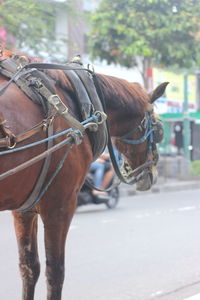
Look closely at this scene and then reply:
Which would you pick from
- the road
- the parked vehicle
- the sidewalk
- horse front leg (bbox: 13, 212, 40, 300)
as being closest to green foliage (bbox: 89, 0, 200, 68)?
the sidewalk

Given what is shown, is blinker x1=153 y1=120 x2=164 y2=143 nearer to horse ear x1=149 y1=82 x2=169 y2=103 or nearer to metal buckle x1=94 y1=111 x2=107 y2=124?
horse ear x1=149 y1=82 x2=169 y2=103

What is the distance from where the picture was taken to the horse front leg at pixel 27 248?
132 inches

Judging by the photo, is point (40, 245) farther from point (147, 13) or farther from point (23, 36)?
point (147, 13)

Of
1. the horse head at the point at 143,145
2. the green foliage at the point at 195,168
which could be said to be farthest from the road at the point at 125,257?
the green foliage at the point at 195,168

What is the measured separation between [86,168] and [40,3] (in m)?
9.85

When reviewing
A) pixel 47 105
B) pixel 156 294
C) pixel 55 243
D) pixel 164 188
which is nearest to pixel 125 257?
pixel 156 294

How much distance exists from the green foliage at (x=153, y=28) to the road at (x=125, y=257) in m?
5.61

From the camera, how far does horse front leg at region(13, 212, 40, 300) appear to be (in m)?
3.36

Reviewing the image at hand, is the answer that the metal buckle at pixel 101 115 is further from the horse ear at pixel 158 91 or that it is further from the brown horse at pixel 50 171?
the horse ear at pixel 158 91

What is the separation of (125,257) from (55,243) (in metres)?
3.23

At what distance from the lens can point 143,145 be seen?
13.0ft

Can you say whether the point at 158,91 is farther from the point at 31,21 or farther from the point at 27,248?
the point at 31,21

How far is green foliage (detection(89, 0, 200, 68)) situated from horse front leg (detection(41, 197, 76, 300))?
11014 mm

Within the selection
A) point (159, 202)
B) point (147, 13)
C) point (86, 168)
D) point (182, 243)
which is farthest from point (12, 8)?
point (86, 168)
